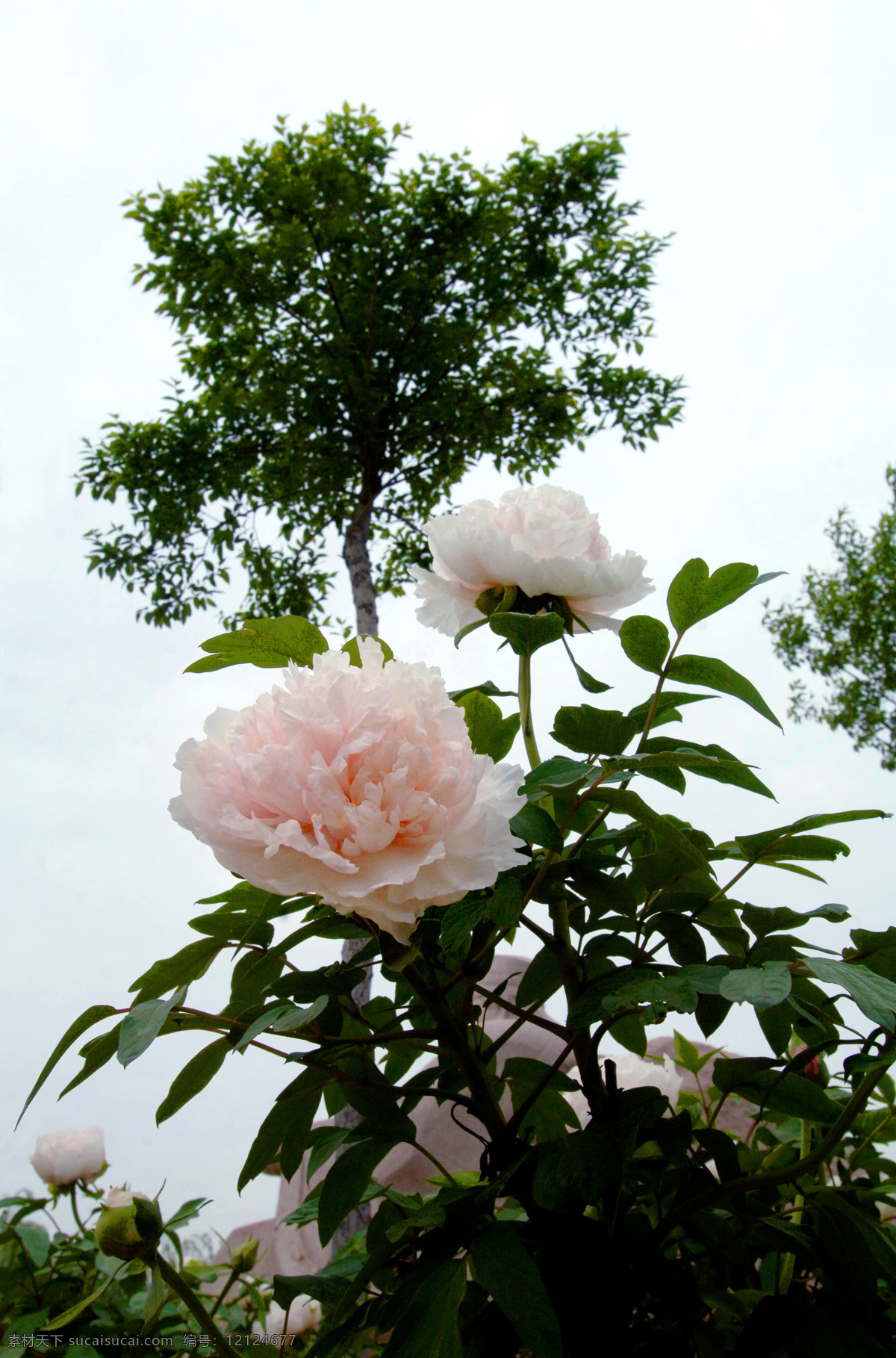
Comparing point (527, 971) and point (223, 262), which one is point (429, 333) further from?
point (527, 971)

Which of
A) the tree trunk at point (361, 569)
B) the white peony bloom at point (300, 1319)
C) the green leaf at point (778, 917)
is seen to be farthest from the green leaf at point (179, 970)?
the tree trunk at point (361, 569)

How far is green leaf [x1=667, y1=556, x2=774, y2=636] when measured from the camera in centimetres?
39

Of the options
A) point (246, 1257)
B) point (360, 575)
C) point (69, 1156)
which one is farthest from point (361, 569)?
point (246, 1257)

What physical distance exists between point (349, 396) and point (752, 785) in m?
2.78

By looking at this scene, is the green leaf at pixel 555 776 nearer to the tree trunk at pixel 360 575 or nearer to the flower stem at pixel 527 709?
the flower stem at pixel 527 709

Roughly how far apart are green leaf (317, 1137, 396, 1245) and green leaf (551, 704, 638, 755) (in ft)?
0.58

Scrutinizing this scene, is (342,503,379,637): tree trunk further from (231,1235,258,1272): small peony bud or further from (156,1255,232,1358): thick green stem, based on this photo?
(156,1255,232,1358): thick green stem

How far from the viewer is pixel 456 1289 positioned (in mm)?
295

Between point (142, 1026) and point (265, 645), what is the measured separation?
0.47 ft

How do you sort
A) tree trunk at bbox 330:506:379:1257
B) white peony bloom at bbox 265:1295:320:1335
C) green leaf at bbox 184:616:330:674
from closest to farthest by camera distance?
green leaf at bbox 184:616:330:674
white peony bloom at bbox 265:1295:320:1335
tree trunk at bbox 330:506:379:1257

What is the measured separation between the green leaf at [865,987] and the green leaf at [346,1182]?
0.18m

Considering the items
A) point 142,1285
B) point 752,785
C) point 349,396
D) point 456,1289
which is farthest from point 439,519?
point 349,396

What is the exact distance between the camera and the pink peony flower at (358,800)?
28 cm

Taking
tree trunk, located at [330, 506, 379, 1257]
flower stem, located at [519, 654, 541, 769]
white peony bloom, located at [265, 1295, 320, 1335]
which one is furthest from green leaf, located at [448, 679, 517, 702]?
tree trunk, located at [330, 506, 379, 1257]
